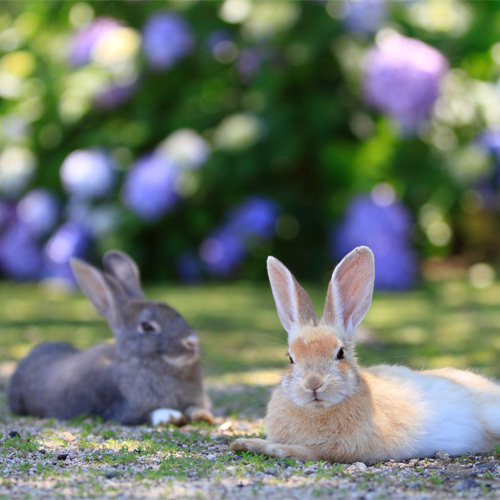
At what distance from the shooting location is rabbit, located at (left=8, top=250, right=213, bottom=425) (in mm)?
4152

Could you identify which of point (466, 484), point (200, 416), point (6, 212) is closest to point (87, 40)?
point (6, 212)

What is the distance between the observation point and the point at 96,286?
452 cm

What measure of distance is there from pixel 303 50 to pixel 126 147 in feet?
6.86

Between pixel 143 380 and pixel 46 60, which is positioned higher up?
pixel 46 60

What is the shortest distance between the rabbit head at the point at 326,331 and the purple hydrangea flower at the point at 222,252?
5.19 metres

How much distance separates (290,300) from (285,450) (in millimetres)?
581

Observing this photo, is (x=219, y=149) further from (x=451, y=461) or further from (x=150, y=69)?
(x=451, y=461)

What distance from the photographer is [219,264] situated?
8742mm

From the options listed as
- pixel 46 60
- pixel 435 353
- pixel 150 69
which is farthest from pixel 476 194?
pixel 46 60

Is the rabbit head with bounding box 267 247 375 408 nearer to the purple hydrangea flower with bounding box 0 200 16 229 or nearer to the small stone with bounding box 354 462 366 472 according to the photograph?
A: the small stone with bounding box 354 462 366 472

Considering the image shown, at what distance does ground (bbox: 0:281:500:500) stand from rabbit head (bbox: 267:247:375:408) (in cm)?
28

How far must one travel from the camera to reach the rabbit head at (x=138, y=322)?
13.8ft

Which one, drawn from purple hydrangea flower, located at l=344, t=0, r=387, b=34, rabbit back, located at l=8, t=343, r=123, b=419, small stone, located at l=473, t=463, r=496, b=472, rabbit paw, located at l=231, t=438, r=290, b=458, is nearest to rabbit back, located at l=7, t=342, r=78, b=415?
rabbit back, located at l=8, t=343, r=123, b=419

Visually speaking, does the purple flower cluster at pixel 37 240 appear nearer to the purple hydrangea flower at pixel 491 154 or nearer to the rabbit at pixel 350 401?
the purple hydrangea flower at pixel 491 154
